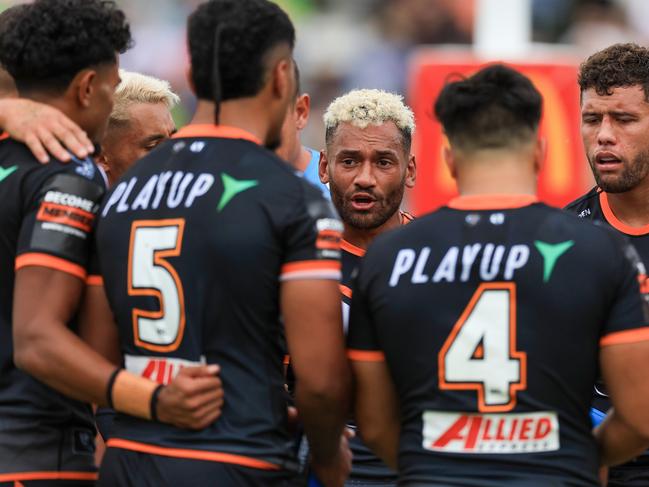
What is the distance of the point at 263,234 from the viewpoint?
387 centimetres

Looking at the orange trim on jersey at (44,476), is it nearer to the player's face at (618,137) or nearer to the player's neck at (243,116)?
the player's neck at (243,116)

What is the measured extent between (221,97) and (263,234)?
0.55 meters

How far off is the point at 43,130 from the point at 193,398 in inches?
46.1

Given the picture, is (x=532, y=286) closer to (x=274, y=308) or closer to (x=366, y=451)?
(x=274, y=308)

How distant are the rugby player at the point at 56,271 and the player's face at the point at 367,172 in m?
1.72

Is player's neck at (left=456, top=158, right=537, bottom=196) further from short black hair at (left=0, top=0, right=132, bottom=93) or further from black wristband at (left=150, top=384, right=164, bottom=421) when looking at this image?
short black hair at (left=0, top=0, right=132, bottom=93)

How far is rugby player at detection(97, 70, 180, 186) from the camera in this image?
236 inches

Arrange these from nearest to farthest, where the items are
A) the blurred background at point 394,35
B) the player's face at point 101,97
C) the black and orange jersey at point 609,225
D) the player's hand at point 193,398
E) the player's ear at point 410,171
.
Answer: the player's hand at point 193,398 < the player's face at point 101,97 < the black and orange jersey at point 609,225 < the player's ear at point 410,171 < the blurred background at point 394,35

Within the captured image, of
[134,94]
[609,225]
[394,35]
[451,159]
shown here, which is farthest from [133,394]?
[394,35]

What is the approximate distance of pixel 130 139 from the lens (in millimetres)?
6004

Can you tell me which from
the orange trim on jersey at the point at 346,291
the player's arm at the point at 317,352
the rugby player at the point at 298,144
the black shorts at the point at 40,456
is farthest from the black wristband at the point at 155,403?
the orange trim on jersey at the point at 346,291

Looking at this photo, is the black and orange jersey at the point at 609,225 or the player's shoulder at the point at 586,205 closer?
the black and orange jersey at the point at 609,225

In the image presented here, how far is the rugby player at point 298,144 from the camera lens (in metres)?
4.52

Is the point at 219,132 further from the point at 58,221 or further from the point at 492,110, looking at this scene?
→ the point at 492,110
